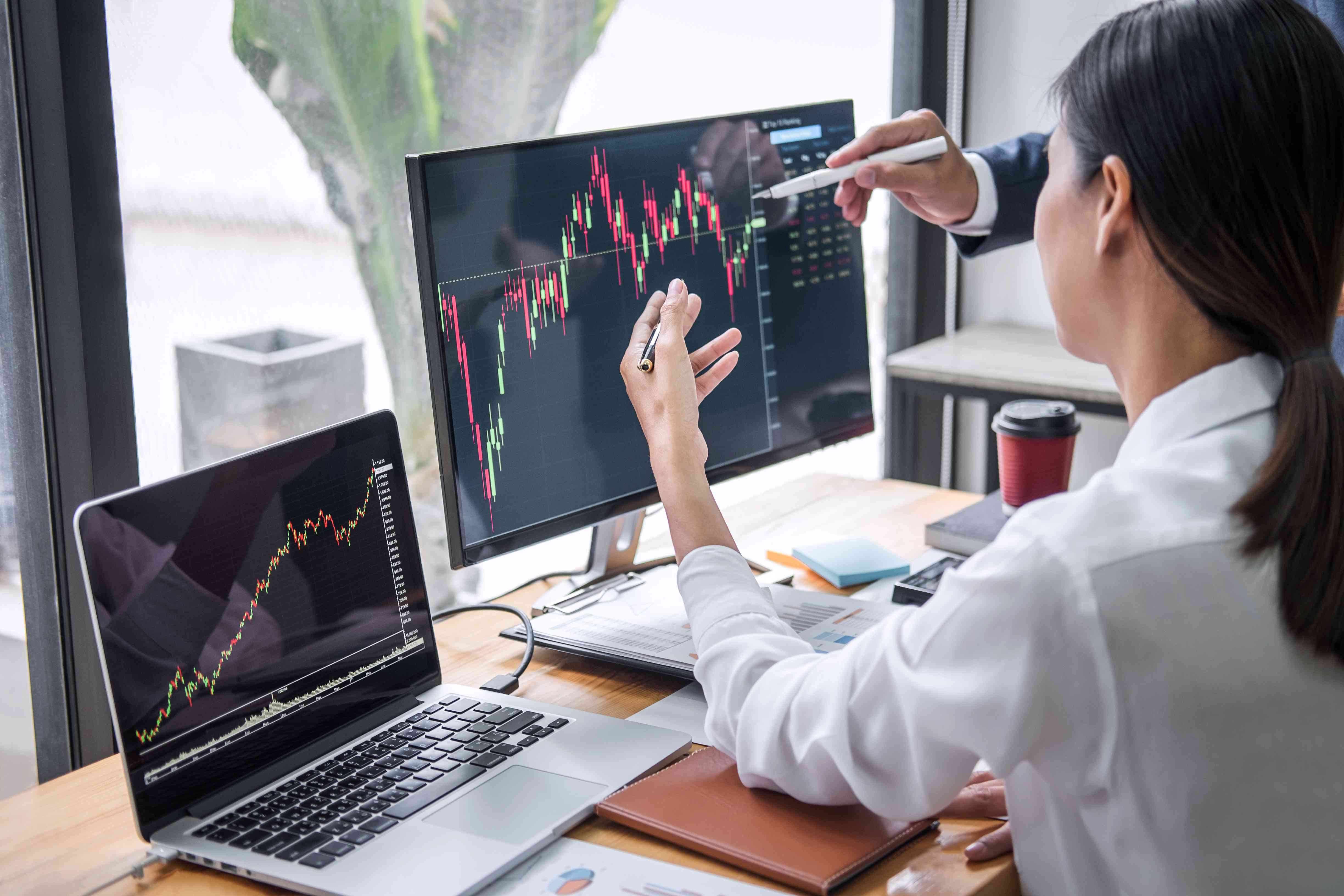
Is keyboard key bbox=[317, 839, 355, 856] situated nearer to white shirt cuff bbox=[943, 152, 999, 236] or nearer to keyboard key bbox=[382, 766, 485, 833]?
keyboard key bbox=[382, 766, 485, 833]

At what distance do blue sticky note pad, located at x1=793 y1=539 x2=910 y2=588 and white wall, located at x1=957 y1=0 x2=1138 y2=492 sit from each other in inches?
47.2

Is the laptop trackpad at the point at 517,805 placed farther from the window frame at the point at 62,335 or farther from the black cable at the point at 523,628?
the window frame at the point at 62,335

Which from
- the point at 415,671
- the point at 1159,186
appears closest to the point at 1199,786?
the point at 1159,186

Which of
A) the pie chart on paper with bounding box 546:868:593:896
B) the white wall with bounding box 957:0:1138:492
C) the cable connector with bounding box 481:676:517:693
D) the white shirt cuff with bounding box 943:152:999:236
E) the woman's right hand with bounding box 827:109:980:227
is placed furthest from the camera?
the white wall with bounding box 957:0:1138:492

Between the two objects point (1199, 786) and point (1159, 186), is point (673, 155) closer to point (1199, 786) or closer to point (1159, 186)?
point (1159, 186)

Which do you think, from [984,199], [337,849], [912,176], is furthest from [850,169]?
[337,849]

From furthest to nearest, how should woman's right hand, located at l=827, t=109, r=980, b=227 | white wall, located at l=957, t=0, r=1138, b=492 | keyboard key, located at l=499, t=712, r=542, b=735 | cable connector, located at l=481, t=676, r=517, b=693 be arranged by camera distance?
1. white wall, located at l=957, t=0, r=1138, b=492
2. woman's right hand, located at l=827, t=109, r=980, b=227
3. cable connector, located at l=481, t=676, r=517, b=693
4. keyboard key, located at l=499, t=712, r=542, b=735

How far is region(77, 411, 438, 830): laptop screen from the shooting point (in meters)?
0.81

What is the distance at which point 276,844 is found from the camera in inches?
31.9

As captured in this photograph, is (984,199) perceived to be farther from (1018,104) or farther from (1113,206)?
(1018,104)

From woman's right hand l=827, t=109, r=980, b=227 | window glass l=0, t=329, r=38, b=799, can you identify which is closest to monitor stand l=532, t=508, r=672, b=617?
woman's right hand l=827, t=109, r=980, b=227

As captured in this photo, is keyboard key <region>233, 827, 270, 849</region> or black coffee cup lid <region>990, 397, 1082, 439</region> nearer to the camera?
keyboard key <region>233, 827, 270, 849</region>

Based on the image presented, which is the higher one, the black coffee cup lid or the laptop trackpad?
the black coffee cup lid

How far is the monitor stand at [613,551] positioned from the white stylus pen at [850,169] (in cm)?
39
